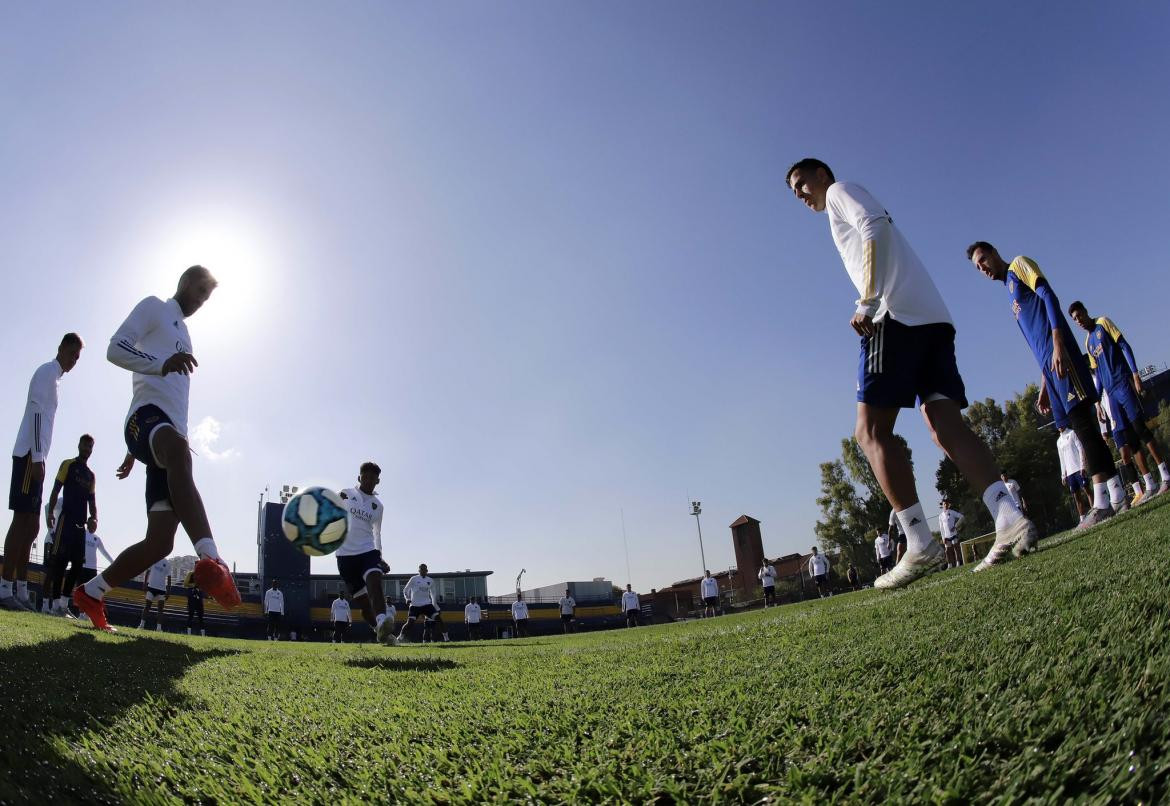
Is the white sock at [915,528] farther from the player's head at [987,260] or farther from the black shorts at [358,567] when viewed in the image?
the black shorts at [358,567]

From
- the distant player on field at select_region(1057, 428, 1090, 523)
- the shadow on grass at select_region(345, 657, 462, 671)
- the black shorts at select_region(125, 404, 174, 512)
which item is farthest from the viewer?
the distant player on field at select_region(1057, 428, 1090, 523)

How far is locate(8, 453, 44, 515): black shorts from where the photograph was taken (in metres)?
7.09

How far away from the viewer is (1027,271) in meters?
5.89

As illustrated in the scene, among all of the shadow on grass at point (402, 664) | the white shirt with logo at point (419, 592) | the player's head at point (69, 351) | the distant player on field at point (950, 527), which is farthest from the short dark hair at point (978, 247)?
the white shirt with logo at point (419, 592)

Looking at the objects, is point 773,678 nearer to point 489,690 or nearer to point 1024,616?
point 1024,616

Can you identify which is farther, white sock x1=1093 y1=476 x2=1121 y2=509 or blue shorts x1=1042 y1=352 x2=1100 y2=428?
white sock x1=1093 y1=476 x2=1121 y2=509

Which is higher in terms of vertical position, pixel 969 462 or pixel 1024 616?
pixel 969 462

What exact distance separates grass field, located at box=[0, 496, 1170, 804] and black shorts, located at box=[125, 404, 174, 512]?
2.51 metres

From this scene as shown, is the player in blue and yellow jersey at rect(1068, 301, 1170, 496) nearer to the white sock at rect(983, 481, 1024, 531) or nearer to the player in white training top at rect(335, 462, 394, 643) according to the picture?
the white sock at rect(983, 481, 1024, 531)

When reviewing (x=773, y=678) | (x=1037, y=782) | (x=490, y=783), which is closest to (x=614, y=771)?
(x=490, y=783)

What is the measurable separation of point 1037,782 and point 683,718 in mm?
749

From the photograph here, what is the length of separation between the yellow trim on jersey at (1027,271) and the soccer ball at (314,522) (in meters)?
6.91

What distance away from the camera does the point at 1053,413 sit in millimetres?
6645

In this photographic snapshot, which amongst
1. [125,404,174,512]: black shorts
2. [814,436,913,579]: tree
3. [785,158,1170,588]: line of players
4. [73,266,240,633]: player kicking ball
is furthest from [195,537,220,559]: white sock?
[814,436,913,579]: tree
